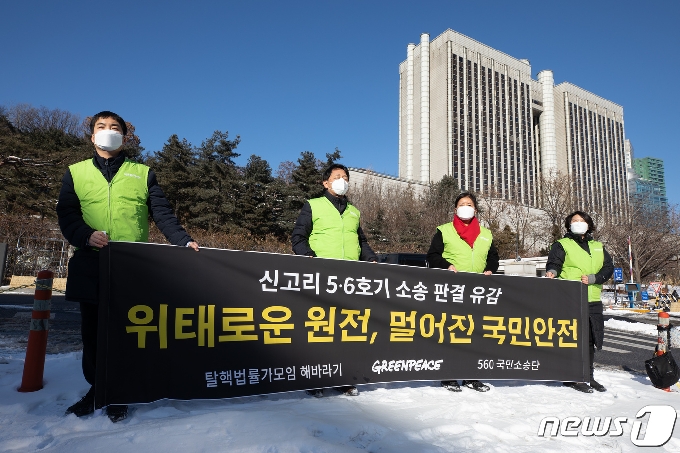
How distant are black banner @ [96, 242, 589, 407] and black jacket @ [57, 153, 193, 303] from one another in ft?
0.41

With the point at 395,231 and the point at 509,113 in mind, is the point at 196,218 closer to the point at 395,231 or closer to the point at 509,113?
the point at 395,231

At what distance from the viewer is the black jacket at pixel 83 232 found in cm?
276

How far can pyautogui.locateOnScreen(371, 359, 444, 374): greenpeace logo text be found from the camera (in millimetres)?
3633

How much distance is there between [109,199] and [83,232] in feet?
0.95

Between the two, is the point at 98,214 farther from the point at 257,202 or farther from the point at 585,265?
the point at 257,202

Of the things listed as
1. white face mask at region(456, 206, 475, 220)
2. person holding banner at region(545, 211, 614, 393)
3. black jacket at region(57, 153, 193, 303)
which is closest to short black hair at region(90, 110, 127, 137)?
black jacket at region(57, 153, 193, 303)

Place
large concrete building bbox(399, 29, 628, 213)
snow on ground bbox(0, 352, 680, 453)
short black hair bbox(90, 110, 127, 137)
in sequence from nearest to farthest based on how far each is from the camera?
snow on ground bbox(0, 352, 680, 453) < short black hair bbox(90, 110, 127, 137) < large concrete building bbox(399, 29, 628, 213)

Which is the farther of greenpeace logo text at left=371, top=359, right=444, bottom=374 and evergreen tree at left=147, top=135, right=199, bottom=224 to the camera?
evergreen tree at left=147, top=135, right=199, bottom=224

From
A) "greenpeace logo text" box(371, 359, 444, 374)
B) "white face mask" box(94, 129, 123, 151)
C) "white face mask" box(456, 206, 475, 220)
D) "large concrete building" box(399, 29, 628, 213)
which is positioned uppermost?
"large concrete building" box(399, 29, 628, 213)

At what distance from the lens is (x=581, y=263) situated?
464 cm

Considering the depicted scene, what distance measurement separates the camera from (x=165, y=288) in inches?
115

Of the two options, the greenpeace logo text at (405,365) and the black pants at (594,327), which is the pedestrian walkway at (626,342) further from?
the greenpeace logo text at (405,365)

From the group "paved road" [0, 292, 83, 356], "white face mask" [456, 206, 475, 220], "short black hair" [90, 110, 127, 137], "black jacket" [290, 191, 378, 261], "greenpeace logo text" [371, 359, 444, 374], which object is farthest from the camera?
"paved road" [0, 292, 83, 356]

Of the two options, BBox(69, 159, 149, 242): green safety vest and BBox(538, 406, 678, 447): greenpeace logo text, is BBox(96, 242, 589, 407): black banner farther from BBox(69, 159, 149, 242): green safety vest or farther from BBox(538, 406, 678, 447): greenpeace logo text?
BBox(538, 406, 678, 447): greenpeace logo text
